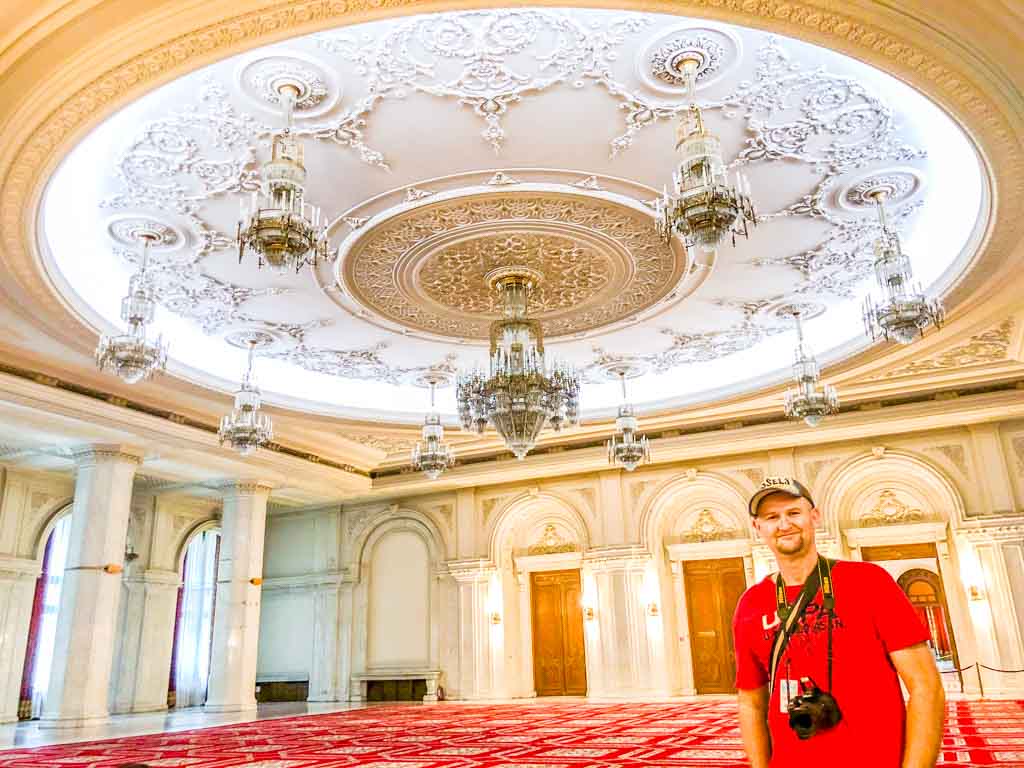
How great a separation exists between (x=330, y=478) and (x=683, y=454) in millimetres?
5968

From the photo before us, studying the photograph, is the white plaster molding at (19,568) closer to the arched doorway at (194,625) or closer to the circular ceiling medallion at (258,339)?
the arched doorway at (194,625)

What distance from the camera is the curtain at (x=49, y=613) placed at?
13.2m

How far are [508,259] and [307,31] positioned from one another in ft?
11.9

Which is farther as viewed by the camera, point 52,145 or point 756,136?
point 756,136

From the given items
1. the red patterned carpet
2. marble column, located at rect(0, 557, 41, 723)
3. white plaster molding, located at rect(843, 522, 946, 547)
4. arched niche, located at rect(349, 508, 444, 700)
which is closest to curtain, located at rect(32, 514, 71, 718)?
marble column, located at rect(0, 557, 41, 723)

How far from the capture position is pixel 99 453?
11086 millimetres

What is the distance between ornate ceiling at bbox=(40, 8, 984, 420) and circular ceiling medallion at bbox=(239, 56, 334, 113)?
2 centimetres

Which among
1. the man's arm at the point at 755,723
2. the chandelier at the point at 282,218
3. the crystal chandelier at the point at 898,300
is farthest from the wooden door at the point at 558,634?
the man's arm at the point at 755,723

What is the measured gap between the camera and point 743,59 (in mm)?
5199

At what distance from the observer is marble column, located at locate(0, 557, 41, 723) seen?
12.6 metres

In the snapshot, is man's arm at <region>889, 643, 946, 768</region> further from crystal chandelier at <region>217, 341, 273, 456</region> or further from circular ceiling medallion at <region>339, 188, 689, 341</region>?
crystal chandelier at <region>217, 341, 273, 456</region>

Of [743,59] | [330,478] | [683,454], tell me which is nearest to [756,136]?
[743,59]

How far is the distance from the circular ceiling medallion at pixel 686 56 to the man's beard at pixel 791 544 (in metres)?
3.96

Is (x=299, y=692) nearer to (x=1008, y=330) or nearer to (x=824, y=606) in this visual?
(x=1008, y=330)
